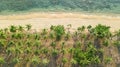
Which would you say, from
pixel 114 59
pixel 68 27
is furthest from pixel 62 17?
pixel 114 59

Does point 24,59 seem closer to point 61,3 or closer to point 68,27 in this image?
point 68,27

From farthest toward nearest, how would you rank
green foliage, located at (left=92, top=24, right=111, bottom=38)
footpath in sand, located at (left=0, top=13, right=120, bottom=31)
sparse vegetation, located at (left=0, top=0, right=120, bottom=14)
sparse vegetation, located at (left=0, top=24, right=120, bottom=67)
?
1. sparse vegetation, located at (left=0, top=0, right=120, bottom=14)
2. footpath in sand, located at (left=0, top=13, right=120, bottom=31)
3. green foliage, located at (left=92, top=24, right=111, bottom=38)
4. sparse vegetation, located at (left=0, top=24, right=120, bottom=67)

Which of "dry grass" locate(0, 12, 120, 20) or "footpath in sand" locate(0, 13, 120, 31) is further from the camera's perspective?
"dry grass" locate(0, 12, 120, 20)

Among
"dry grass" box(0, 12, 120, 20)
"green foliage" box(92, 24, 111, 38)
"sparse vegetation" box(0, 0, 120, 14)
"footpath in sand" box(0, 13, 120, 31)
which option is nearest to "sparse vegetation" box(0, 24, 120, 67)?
"green foliage" box(92, 24, 111, 38)

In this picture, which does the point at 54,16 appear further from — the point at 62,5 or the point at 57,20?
the point at 62,5

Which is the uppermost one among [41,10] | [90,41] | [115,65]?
[41,10]

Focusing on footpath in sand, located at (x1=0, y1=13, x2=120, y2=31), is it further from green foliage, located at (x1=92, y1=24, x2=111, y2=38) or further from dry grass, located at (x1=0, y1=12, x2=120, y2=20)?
green foliage, located at (x1=92, y1=24, x2=111, y2=38)

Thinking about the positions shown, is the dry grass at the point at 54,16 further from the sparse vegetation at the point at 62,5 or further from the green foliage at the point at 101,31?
the green foliage at the point at 101,31
